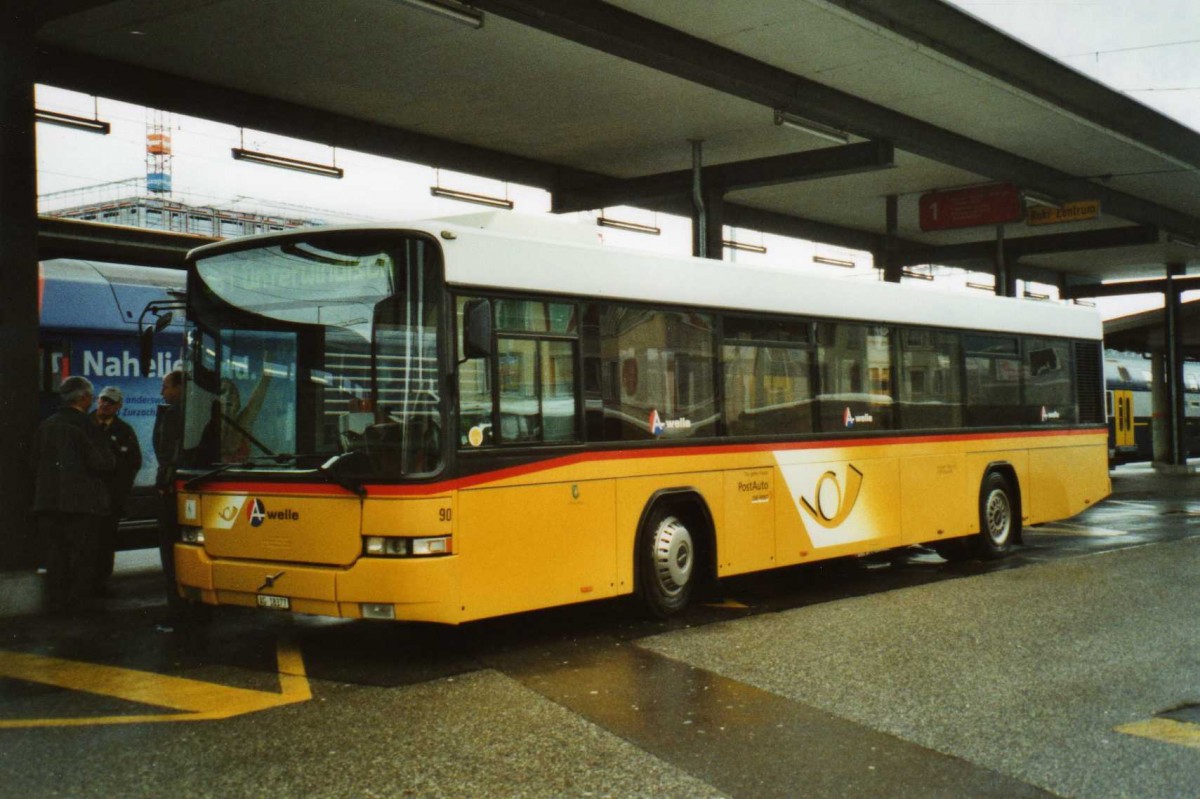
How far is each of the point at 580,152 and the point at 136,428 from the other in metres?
9.43

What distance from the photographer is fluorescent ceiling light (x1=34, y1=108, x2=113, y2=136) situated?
14.1 m

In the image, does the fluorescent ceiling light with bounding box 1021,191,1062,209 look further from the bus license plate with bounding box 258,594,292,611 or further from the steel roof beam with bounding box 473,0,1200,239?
the bus license plate with bounding box 258,594,292,611

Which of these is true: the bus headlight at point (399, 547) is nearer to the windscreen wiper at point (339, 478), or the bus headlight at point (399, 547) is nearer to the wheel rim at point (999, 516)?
the windscreen wiper at point (339, 478)

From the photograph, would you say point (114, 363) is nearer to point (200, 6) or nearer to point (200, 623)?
point (200, 6)

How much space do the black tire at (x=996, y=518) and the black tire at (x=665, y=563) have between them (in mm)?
5071

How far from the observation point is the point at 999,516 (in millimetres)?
14062

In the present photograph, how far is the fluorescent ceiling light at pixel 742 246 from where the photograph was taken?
84.9ft

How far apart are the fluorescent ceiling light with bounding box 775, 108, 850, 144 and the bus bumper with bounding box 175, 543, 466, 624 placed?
10.2m

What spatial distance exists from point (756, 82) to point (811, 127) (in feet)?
5.51

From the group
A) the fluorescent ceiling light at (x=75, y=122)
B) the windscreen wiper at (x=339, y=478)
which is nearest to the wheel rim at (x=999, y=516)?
the windscreen wiper at (x=339, y=478)

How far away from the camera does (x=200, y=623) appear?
9.70 m

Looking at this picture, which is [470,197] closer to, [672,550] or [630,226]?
[630,226]

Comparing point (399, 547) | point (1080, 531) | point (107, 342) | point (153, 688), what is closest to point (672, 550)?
point (399, 547)

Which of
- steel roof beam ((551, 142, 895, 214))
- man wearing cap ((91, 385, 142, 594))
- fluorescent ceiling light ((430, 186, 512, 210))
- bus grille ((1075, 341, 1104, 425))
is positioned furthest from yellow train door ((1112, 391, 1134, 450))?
man wearing cap ((91, 385, 142, 594))
